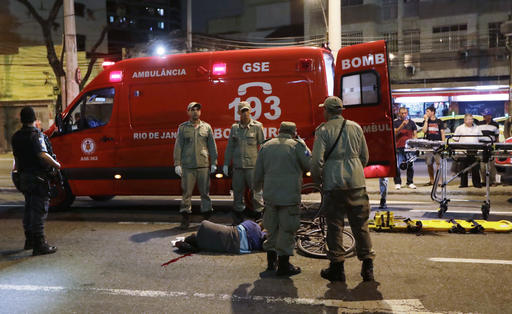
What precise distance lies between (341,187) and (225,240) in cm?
191

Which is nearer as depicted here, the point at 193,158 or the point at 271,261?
the point at 271,261

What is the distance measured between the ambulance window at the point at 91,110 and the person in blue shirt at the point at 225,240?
366 centimetres

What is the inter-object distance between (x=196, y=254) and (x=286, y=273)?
145 centimetres

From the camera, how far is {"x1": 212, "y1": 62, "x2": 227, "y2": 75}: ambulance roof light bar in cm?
834

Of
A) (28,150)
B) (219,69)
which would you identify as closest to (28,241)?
(28,150)

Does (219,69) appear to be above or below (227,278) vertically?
above

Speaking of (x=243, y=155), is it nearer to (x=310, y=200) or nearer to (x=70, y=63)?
(x=310, y=200)

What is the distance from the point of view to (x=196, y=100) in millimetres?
8453

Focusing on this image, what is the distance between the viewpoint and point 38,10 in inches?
1266

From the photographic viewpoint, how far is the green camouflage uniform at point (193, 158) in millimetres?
7625

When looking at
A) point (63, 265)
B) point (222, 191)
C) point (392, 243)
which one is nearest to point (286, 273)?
point (392, 243)

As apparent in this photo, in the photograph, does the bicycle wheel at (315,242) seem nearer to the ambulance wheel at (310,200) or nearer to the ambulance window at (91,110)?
the ambulance wheel at (310,200)

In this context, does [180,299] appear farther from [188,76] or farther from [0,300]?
[188,76]

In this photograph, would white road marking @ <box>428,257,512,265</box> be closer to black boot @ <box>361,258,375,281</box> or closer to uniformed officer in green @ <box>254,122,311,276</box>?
black boot @ <box>361,258,375,281</box>
